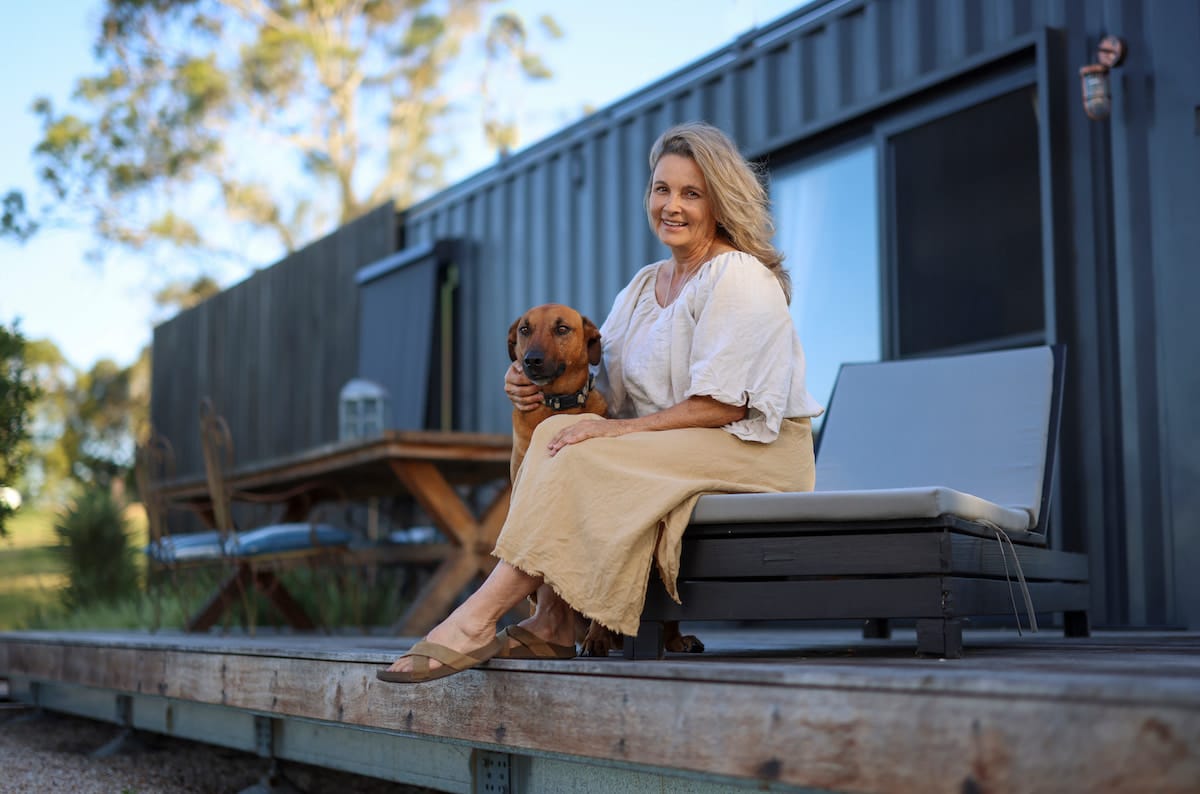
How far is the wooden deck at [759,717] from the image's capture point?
1377 millimetres

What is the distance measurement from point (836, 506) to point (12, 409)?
12.9 feet

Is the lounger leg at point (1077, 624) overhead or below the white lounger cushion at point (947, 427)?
below

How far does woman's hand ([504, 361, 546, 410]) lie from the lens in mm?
2471

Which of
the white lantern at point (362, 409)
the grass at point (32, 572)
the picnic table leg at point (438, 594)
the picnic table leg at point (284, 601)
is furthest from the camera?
the grass at point (32, 572)

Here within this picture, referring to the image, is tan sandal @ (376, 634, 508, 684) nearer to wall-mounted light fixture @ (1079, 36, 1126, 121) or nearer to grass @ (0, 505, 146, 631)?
wall-mounted light fixture @ (1079, 36, 1126, 121)

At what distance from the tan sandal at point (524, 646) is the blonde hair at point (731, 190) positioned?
0.85 meters

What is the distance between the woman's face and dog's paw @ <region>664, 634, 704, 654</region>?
821mm

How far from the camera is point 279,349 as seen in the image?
10.3 meters

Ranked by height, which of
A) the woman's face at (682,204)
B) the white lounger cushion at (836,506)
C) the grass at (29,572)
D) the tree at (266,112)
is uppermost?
the tree at (266,112)

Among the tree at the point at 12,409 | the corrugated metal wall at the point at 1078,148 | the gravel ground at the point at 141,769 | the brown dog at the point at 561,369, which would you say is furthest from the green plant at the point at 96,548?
the brown dog at the point at 561,369

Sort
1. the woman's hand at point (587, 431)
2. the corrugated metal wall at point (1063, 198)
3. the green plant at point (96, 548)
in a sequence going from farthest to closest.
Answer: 1. the green plant at point (96, 548)
2. the corrugated metal wall at point (1063, 198)
3. the woman's hand at point (587, 431)

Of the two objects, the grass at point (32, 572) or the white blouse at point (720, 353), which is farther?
the grass at point (32, 572)

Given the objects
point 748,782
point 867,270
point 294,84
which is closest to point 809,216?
point 867,270

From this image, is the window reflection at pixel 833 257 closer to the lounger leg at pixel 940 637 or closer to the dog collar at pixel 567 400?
the dog collar at pixel 567 400
